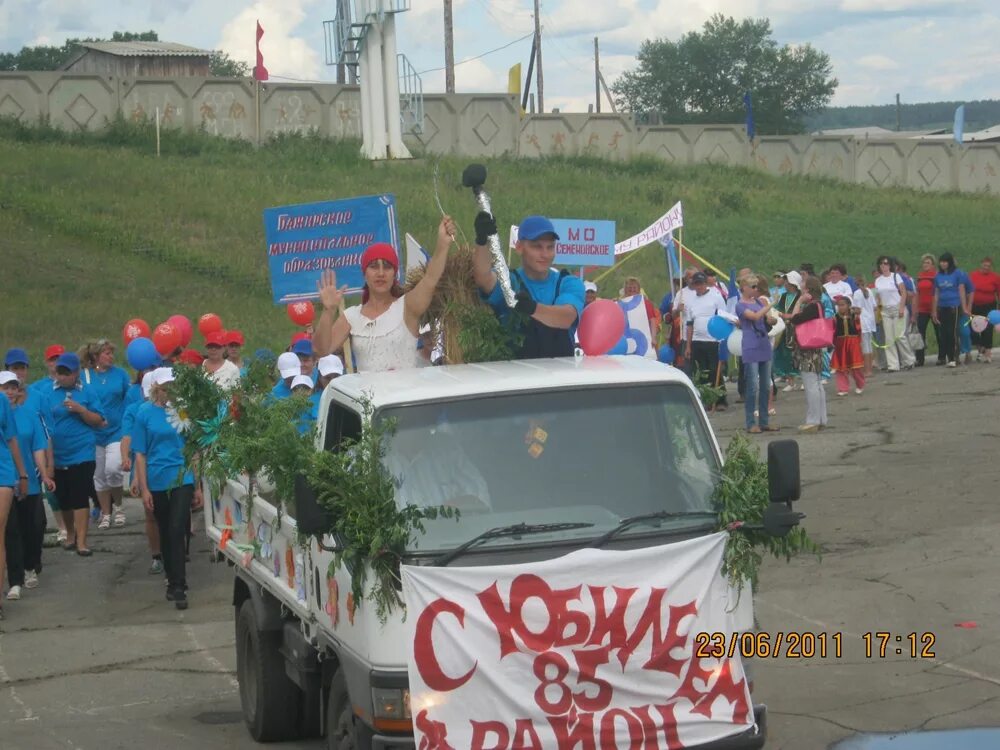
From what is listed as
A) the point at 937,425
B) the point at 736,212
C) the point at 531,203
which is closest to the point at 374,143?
the point at 531,203

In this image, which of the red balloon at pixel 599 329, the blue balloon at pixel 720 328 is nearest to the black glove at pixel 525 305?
the red balloon at pixel 599 329

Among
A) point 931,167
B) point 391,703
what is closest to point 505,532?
point 391,703

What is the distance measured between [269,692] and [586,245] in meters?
14.4

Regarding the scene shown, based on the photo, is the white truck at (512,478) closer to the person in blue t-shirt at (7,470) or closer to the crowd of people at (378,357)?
the crowd of people at (378,357)

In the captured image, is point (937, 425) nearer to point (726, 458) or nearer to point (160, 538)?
point (160, 538)

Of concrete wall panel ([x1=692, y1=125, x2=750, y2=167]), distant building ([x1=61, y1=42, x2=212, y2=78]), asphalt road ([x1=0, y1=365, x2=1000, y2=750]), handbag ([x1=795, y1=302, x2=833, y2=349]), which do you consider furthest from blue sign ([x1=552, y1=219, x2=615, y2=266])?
distant building ([x1=61, y1=42, x2=212, y2=78])

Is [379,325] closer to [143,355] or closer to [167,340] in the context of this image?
[167,340]

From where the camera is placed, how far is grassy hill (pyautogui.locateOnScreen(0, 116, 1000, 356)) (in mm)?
31891

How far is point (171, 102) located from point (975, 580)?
3933 centimetres

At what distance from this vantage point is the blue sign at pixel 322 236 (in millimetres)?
12664

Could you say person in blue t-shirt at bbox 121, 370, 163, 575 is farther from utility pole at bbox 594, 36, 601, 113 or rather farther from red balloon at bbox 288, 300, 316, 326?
utility pole at bbox 594, 36, 601, 113

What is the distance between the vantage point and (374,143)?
44.9m

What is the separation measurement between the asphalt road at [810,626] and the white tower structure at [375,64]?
2997 cm
